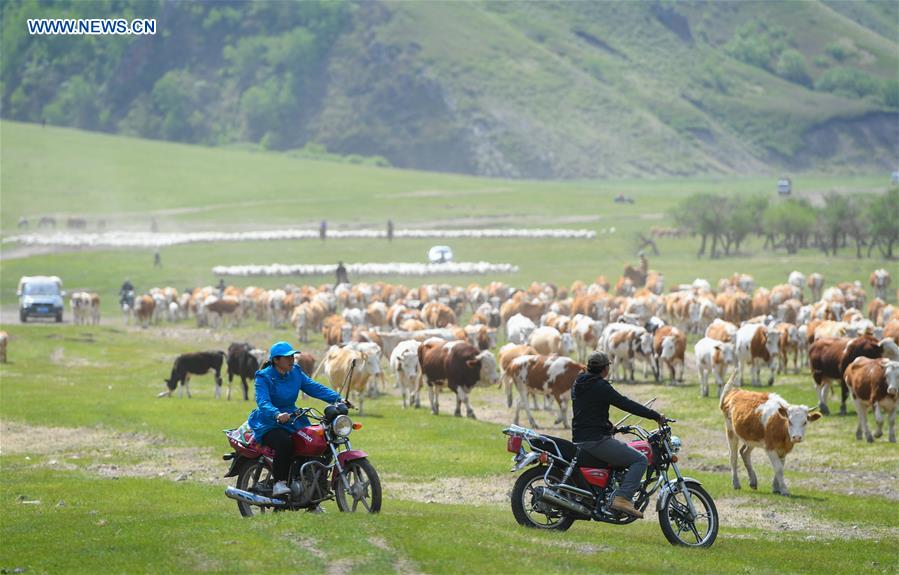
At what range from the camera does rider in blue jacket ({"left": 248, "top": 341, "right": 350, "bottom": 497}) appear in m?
15.1

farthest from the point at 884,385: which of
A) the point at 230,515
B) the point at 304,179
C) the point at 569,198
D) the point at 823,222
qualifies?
the point at 304,179

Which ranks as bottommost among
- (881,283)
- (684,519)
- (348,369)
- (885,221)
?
(684,519)

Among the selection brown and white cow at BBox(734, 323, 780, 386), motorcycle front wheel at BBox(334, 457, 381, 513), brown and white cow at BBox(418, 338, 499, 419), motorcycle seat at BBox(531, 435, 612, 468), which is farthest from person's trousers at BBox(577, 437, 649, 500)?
brown and white cow at BBox(734, 323, 780, 386)

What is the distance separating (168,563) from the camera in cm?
1327

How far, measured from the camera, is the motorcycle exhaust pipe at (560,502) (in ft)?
48.3

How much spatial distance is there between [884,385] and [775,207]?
65603 mm

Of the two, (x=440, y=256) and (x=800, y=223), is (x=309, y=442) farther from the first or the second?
(x=800, y=223)

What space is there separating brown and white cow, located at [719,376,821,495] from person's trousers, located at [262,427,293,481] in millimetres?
8031

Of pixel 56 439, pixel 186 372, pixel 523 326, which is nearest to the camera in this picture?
pixel 56 439

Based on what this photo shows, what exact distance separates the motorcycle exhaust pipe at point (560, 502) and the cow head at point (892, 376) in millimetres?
12178

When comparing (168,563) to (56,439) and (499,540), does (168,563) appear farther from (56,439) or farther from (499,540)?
(56,439)

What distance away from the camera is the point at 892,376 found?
2491 centimetres

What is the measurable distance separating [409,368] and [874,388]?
11.3 metres

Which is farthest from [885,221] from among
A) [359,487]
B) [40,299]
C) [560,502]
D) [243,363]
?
[359,487]
